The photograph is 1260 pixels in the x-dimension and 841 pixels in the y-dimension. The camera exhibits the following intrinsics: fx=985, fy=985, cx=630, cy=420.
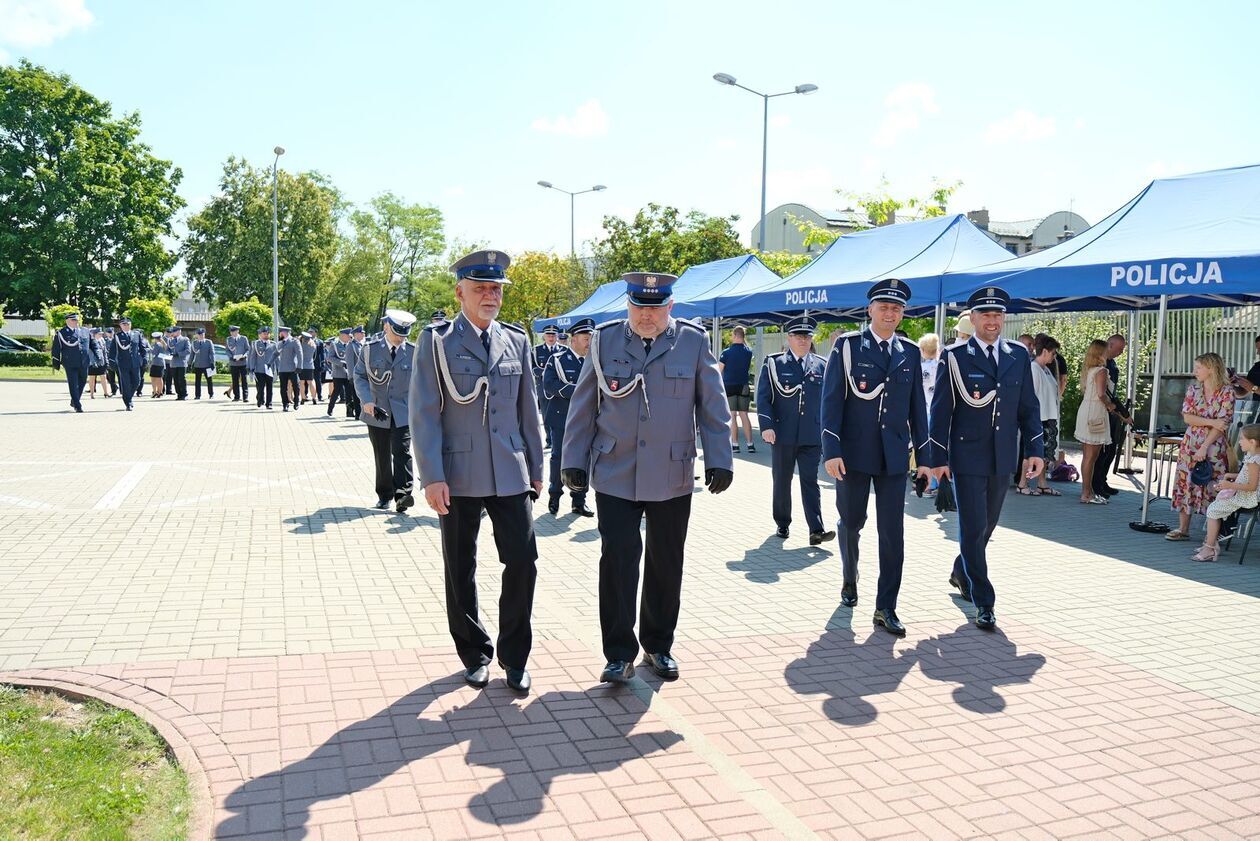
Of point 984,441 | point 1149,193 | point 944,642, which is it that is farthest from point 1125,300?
point 944,642

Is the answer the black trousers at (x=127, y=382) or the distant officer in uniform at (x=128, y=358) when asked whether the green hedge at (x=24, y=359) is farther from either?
the black trousers at (x=127, y=382)

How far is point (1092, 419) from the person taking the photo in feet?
36.9

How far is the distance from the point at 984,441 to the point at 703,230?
106 ft

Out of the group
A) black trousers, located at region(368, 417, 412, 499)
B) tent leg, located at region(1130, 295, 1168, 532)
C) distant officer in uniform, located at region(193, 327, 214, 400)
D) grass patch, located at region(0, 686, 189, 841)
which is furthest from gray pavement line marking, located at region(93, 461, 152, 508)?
distant officer in uniform, located at region(193, 327, 214, 400)

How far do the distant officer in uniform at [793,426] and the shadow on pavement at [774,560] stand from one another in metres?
0.25

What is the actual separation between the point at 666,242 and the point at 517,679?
3390cm

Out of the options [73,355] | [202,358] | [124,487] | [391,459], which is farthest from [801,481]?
[202,358]

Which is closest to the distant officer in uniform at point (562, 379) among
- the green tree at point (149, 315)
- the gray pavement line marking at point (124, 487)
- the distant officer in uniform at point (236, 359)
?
the gray pavement line marking at point (124, 487)

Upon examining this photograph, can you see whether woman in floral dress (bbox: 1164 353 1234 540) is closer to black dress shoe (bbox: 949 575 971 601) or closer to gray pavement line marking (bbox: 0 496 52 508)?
black dress shoe (bbox: 949 575 971 601)

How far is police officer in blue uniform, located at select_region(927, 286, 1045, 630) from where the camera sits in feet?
20.2

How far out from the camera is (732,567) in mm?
7641

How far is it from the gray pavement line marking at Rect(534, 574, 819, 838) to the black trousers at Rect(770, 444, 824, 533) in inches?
143

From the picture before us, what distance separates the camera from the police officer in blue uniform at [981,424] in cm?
617

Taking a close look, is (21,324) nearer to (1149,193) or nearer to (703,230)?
(703,230)
